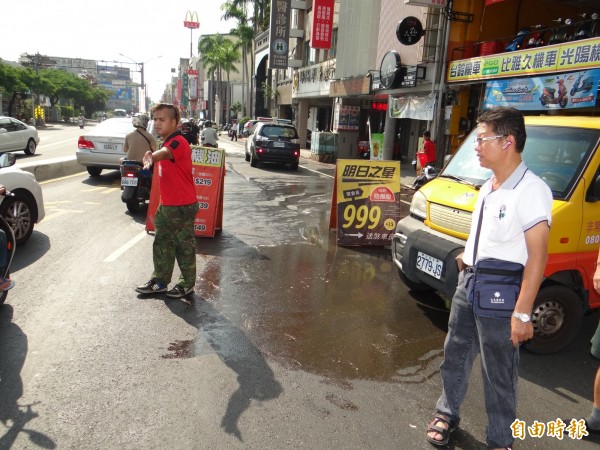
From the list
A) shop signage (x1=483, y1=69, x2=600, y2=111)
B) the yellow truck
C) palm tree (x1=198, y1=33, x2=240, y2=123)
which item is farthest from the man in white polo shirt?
palm tree (x1=198, y1=33, x2=240, y2=123)

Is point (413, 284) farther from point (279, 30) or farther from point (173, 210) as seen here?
point (279, 30)

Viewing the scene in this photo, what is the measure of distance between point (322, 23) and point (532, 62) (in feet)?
56.3

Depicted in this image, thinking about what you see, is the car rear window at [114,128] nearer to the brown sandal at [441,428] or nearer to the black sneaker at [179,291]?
the black sneaker at [179,291]

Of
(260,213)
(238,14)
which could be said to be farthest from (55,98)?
(260,213)

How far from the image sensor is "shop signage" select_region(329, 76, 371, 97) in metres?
21.9

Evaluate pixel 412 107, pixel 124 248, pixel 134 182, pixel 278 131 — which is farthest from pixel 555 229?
pixel 278 131

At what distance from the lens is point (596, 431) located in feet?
10.2

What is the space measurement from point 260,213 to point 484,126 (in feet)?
24.8

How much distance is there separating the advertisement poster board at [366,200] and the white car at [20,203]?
4.45m

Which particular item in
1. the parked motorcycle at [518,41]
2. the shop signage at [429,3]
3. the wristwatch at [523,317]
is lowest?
the wristwatch at [523,317]

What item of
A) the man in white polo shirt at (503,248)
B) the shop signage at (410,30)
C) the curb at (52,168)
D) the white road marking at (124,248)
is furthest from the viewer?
the shop signage at (410,30)

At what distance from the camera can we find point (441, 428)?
2.90 metres

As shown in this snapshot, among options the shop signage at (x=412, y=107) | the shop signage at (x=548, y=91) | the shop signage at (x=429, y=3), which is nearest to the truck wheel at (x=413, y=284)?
the shop signage at (x=548, y=91)

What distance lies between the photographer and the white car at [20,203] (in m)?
6.04
